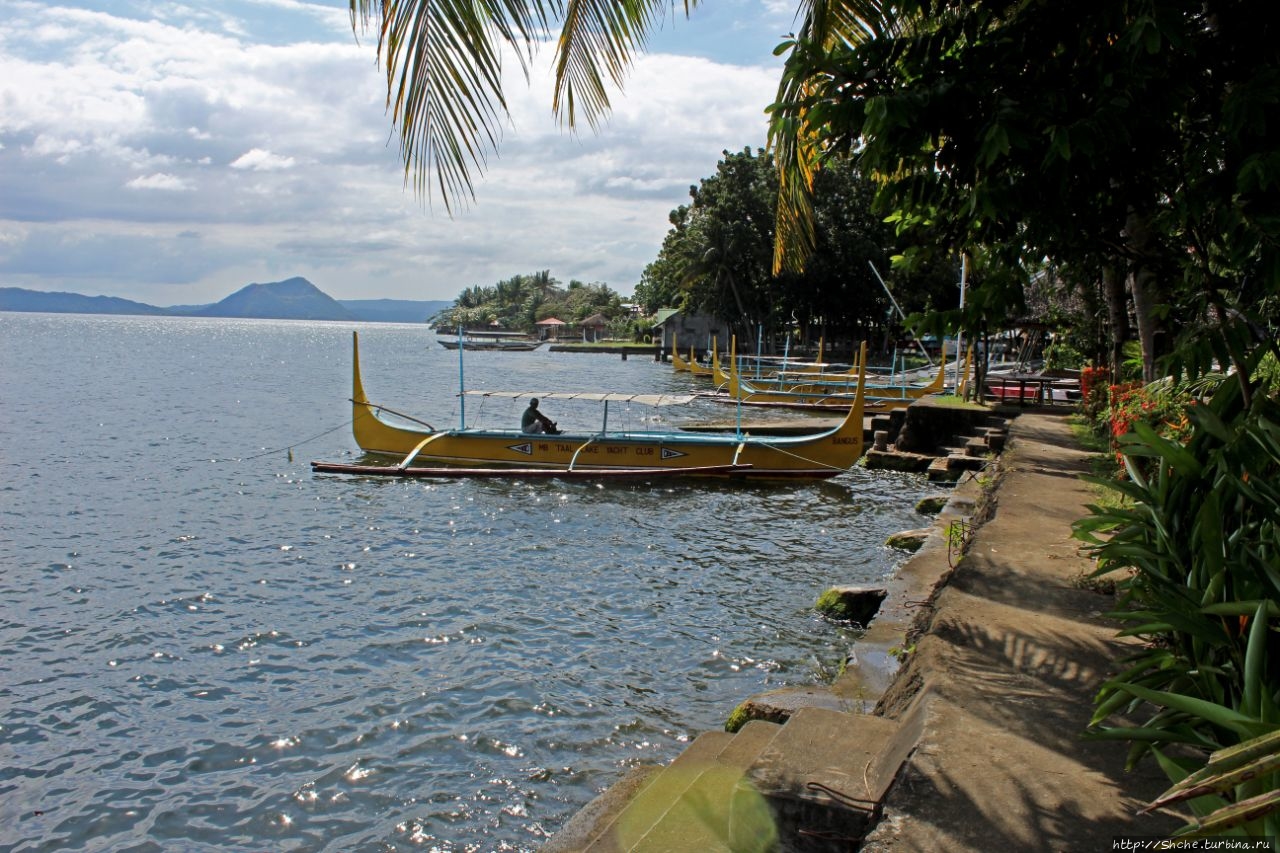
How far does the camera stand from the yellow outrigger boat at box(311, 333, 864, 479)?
17.8 metres

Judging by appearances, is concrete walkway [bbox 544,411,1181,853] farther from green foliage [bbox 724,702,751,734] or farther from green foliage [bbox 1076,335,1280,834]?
green foliage [bbox 724,702,751,734]

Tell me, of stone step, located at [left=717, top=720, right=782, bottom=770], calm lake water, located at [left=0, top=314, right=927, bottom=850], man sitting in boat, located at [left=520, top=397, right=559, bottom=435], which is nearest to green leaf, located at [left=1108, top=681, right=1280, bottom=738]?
stone step, located at [left=717, top=720, right=782, bottom=770]

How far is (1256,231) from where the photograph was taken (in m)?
3.88

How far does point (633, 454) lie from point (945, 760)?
14.6 metres

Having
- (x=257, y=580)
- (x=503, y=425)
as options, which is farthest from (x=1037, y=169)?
(x=503, y=425)

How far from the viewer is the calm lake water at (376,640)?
6.55 m

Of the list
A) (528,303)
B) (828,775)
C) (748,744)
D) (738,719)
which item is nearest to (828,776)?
(828,775)

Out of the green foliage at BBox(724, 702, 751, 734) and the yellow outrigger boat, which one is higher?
the yellow outrigger boat

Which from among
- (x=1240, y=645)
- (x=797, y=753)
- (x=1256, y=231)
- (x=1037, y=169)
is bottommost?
(x=797, y=753)

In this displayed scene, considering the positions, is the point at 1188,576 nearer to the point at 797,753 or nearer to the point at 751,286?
the point at 797,753

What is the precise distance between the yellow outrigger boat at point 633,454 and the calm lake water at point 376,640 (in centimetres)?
41

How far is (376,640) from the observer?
9594mm

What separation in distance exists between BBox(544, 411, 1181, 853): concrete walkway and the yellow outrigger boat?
35.7 ft

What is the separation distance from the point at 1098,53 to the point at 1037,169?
73 centimetres
